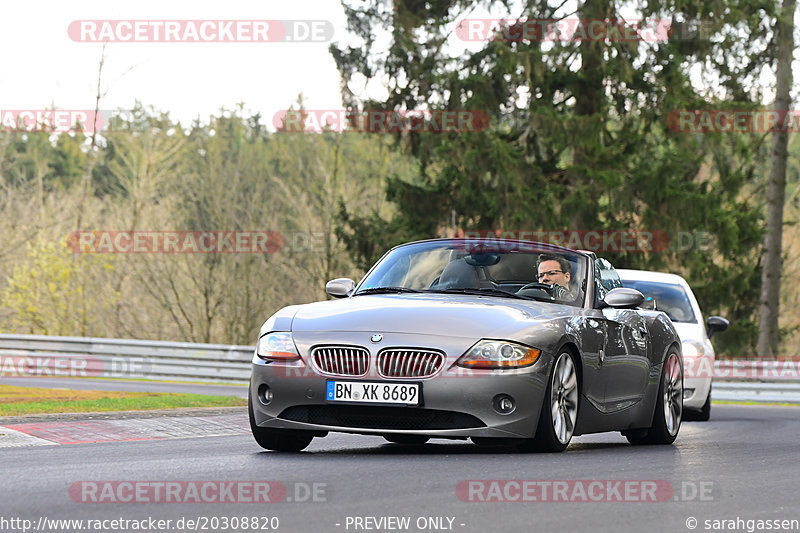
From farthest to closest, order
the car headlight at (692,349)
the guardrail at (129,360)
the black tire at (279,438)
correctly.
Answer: the guardrail at (129,360) → the car headlight at (692,349) → the black tire at (279,438)

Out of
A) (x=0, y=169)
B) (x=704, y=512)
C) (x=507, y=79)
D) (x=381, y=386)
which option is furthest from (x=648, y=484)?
(x=0, y=169)

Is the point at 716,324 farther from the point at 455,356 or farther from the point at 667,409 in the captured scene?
the point at 455,356

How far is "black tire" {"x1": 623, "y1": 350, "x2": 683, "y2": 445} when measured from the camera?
11.2m

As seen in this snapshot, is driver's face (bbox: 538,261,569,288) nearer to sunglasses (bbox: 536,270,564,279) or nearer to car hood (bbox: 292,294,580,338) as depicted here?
sunglasses (bbox: 536,270,564,279)

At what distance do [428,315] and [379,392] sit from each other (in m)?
0.64

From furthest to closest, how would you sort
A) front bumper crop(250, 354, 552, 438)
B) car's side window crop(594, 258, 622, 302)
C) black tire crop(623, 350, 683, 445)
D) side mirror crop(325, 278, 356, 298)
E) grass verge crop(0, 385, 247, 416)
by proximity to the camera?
grass verge crop(0, 385, 247, 416) → black tire crop(623, 350, 683, 445) → car's side window crop(594, 258, 622, 302) → side mirror crop(325, 278, 356, 298) → front bumper crop(250, 354, 552, 438)

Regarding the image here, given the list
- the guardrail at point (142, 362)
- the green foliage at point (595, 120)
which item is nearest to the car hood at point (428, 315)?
the guardrail at point (142, 362)

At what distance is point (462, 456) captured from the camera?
8859mm

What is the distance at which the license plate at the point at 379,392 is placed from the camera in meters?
8.54

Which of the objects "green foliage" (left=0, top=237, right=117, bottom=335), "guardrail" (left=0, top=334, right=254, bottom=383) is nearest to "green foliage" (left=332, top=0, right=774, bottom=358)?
"guardrail" (left=0, top=334, right=254, bottom=383)

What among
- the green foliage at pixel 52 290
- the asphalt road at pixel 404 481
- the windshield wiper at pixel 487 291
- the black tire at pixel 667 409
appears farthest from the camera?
the green foliage at pixel 52 290

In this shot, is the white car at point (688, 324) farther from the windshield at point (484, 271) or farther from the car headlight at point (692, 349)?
the windshield at point (484, 271)

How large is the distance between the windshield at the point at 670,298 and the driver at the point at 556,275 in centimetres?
655

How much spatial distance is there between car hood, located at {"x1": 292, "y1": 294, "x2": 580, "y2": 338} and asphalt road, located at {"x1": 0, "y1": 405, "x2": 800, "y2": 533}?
844 millimetres
